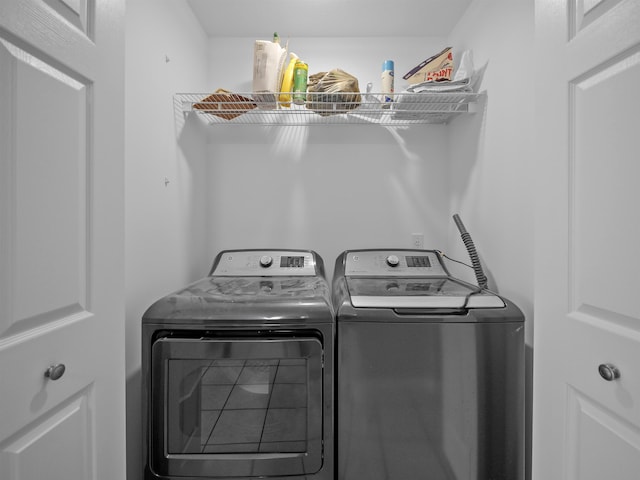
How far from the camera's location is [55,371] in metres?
0.71

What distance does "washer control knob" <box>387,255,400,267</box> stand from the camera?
1891 mm

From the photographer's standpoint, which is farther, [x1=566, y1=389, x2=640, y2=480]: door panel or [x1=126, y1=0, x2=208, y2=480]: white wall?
[x1=126, y1=0, x2=208, y2=480]: white wall

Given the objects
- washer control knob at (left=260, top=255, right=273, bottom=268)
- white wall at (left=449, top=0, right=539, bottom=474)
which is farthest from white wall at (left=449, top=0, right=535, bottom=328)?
washer control knob at (left=260, top=255, right=273, bottom=268)

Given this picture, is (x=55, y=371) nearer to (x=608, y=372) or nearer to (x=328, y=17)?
(x=608, y=372)

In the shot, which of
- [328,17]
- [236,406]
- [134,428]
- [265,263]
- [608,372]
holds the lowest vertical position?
[134,428]

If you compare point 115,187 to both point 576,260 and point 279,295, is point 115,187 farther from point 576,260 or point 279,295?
point 576,260

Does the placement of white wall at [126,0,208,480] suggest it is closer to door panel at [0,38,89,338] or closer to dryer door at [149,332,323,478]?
dryer door at [149,332,323,478]

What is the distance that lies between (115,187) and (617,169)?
1.13 metres

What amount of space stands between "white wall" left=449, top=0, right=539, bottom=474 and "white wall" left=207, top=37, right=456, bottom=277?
0.90ft

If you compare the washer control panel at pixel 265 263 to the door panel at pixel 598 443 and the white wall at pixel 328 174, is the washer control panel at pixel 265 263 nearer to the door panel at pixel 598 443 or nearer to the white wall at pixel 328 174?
the white wall at pixel 328 174

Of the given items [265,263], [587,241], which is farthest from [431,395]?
[265,263]

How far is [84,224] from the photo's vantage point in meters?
0.80

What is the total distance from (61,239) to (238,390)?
2.58 feet

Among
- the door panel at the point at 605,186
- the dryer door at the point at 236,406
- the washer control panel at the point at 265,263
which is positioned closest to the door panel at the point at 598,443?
the door panel at the point at 605,186
